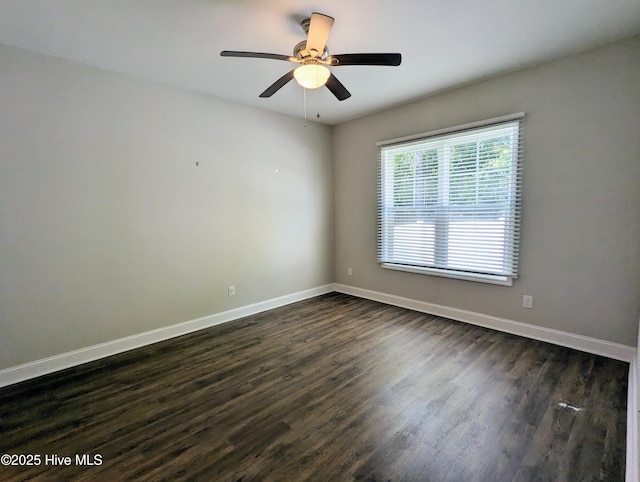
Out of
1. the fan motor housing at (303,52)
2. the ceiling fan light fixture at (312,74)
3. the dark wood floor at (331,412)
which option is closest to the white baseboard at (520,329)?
the dark wood floor at (331,412)

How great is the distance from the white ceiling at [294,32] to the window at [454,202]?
0.72m

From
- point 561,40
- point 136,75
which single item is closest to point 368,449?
point 561,40

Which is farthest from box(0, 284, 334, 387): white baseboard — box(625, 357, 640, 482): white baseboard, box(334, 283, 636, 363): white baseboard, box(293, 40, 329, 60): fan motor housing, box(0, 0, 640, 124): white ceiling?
box(625, 357, 640, 482): white baseboard

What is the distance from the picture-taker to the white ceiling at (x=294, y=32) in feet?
6.66

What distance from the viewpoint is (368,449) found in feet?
5.59

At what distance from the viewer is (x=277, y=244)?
431 cm

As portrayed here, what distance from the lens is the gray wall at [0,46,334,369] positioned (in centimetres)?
248

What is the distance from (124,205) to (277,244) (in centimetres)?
192

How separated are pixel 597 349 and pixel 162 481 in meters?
3.54

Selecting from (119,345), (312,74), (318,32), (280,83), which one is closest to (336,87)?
(312,74)

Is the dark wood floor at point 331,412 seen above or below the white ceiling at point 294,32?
below

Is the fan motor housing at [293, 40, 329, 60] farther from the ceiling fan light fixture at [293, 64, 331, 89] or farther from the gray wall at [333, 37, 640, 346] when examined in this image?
the gray wall at [333, 37, 640, 346]

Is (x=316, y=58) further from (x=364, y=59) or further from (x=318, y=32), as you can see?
(x=364, y=59)

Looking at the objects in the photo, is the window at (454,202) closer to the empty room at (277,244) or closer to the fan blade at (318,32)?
the empty room at (277,244)
